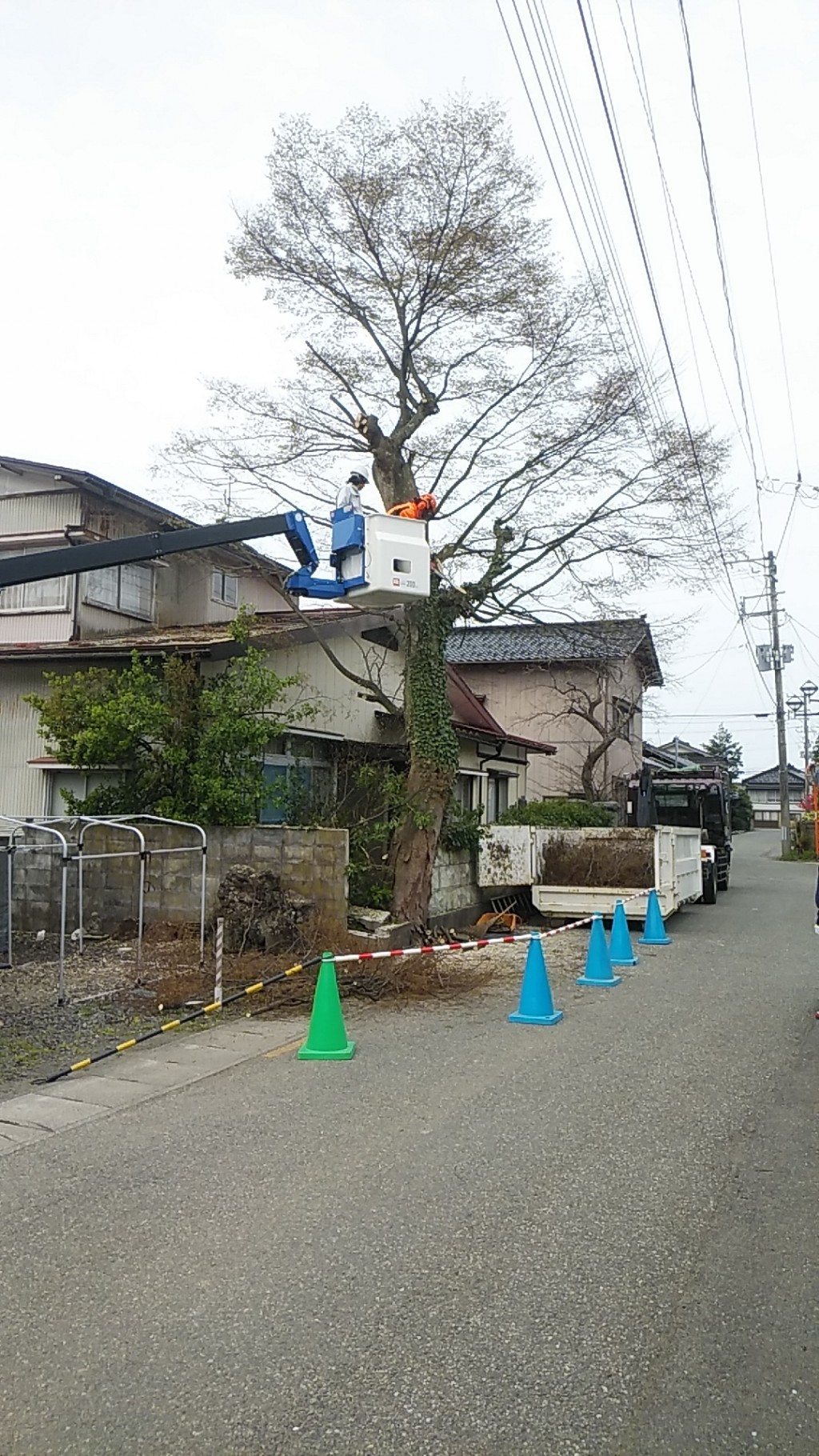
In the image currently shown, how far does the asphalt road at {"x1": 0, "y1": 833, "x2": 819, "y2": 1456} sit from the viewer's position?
328 centimetres

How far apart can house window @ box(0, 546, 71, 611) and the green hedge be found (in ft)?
28.7

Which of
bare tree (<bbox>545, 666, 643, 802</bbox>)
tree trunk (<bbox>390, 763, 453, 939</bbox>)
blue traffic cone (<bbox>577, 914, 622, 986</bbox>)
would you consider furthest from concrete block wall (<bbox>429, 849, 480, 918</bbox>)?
bare tree (<bbox>545, 666, 643, 802</bbox>)

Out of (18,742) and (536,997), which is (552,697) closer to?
(18,742)

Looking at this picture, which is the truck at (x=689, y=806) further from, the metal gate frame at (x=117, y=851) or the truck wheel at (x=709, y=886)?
the metal gate frame at (x=117, y=851)

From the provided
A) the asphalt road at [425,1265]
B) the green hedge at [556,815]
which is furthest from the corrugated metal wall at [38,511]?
the asphalt road at [425,1265]

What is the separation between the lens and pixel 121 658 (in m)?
14.4

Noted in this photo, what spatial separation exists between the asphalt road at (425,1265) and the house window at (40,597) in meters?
10.0

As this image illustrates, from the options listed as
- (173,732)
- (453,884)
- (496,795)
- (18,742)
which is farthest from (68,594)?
(496,795)

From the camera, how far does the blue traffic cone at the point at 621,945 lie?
12.8m

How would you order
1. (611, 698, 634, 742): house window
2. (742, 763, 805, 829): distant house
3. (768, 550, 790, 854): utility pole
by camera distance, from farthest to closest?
(742, 763, 805, 829): distant house < (768, 550, 790, 854): utility pole < (611, 698, 634, 742): house window

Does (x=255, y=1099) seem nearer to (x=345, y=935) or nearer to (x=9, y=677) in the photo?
(x=345, y=935)

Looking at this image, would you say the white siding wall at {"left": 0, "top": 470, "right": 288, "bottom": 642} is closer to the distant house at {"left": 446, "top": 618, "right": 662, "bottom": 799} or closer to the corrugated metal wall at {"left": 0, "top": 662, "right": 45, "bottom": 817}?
the corrugated metal wall at {"left": 0, "top": 662, "right": 45, "bottom": 817}

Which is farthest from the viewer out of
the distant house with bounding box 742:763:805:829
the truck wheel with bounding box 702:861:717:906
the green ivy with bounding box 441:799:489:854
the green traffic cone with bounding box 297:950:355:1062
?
the distant house with bounding box 742:763:805:829

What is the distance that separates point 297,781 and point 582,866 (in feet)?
15.8
